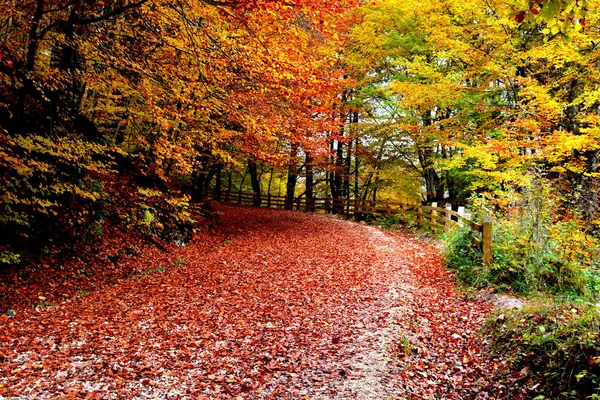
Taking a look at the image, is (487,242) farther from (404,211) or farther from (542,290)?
(404,211)

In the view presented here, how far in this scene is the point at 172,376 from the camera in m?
4.76

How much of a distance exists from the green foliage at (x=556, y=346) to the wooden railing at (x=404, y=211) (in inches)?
104

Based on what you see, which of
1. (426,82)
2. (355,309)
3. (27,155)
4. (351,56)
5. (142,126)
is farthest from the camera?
(351,56)

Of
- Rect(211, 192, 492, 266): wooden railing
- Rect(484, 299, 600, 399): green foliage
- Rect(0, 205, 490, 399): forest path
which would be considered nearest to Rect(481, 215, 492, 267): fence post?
Rect(211, 192, 492, 266): wooden railing

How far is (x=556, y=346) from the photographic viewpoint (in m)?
4.23

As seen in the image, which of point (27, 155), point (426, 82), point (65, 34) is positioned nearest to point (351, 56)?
point (426, 82)

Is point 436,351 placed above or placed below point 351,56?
below

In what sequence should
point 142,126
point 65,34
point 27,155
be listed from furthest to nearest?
1. point 142,126
2. point 65,34
3. point 27,155

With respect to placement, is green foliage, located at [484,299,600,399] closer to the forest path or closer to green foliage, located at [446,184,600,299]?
the forest path

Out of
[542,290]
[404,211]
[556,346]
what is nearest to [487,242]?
[542,290]

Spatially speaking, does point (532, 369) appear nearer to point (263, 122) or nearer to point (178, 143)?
point (263, 122)

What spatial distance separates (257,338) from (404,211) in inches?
500

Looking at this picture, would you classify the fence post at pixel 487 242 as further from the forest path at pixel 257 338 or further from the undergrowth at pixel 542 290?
the forest path at pixel 257 338

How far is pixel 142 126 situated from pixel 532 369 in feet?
41.7
